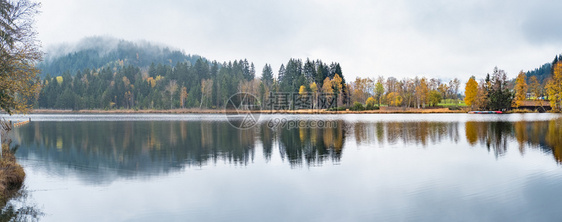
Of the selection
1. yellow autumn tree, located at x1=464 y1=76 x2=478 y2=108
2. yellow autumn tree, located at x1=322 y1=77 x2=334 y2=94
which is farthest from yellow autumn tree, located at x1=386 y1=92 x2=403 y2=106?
yellow autumn tree, located at x1=322 y1=77 x2=334 y2=94

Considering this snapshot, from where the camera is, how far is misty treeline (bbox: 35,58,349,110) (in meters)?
114

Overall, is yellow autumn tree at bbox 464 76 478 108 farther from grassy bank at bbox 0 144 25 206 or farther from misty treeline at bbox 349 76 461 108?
grassy bank at bbox 0 144 25 206

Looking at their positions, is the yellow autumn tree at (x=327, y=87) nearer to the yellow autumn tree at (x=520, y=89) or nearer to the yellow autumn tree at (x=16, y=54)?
the yellow autumn tree at (x=520, y=89)

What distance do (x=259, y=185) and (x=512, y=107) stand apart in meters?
94.2

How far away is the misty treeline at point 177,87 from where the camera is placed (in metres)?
114

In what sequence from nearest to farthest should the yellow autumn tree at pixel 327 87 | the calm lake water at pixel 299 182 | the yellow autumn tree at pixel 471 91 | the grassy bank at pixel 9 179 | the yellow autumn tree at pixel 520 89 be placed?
1. the calm lake water at pixel 299 182
2. the grassy bank at pixel 9 179
3. the yellow autumn tree at pixel 520 89
4. the yellow autumn tree at pixel 471 91
5. the yellow autumn tree at pixel 327 87

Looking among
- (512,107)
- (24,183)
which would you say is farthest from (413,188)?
(512,107)

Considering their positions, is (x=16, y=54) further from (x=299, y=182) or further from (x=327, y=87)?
(x=327, y=87)

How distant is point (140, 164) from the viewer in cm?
1967

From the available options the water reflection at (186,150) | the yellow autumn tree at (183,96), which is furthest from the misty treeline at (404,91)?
the water reflection at (186,150)

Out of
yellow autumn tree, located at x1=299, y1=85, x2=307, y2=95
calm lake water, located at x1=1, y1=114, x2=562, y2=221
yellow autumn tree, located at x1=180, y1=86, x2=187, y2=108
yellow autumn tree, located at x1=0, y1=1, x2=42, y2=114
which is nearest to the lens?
calm lake water, located at x1=1, y1=114, x2=562, y2=221

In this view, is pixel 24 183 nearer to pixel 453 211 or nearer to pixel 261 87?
pixel 453 211

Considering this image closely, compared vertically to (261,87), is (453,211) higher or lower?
lower

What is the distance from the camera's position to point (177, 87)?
125062 millimetres
